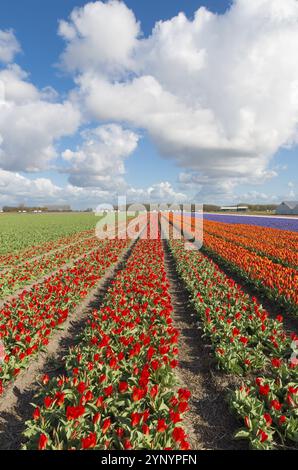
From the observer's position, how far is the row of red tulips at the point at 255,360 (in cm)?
400

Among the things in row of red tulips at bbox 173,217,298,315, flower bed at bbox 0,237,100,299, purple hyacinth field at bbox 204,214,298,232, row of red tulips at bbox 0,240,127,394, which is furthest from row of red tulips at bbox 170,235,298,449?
purple hyacinth field at bbox 204,214,298,232

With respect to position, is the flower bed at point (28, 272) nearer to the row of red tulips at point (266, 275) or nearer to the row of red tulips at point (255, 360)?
the row of red tulips at point (255, 360)

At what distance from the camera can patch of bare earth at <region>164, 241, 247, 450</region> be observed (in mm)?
4160

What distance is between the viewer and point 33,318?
720 centimetres

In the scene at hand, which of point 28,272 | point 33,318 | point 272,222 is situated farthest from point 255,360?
point 272,222

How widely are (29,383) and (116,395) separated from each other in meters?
2.08

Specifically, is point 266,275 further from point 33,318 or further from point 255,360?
point 33,318

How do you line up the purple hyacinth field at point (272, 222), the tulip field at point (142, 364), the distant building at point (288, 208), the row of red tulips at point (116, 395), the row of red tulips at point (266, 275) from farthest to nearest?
the distant building at point (288, 208), the purple hyacinth field at point (272, 222), the row of red tulips at point (266, 275), the tulip field at point (142, 364), the row of red tulips at point (116, 395)

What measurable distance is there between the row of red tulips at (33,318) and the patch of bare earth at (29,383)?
0.19 m

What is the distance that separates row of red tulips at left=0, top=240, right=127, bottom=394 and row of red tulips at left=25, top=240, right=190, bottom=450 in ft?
2.65

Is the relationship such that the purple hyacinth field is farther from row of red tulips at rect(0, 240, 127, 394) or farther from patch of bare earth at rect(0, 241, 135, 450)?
patch of bare earth at rect(0, 241, 135, 450)

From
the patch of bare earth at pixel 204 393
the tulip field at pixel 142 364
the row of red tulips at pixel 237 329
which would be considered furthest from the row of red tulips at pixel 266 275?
the patch of bare earth at pixel 204 393
